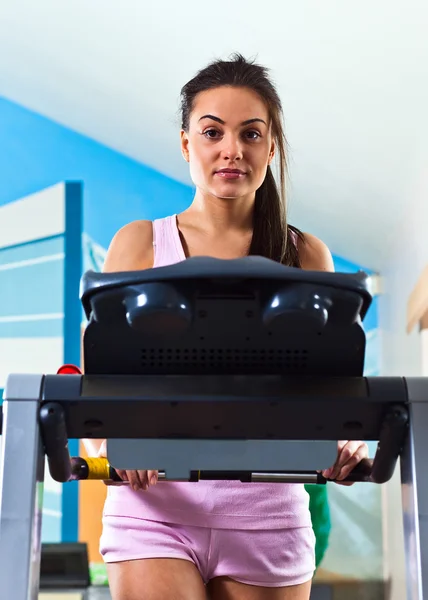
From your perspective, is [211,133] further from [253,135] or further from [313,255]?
[313,255]

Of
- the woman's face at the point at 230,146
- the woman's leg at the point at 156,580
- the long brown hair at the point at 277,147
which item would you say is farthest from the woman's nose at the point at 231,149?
the woman's leg at the point at 156,580

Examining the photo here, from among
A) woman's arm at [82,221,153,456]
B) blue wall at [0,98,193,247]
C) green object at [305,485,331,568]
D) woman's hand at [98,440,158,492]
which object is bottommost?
green object at [305,485,331,568]

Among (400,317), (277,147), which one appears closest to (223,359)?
(277,147)

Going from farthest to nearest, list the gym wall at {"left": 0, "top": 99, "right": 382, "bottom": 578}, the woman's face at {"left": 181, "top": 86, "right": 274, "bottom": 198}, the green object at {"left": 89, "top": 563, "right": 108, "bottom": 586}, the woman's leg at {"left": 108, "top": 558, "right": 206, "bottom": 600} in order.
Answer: the gym wall at {"left": 0, "top": 99, "right": 382, "bottom": 578} → the green object at {"left": 89, "top": 563, "right": 108, "bottom": 586} → the woman's face at {"left": 181, "top": 86, "right": 274, "bottom": 198} → the woman's leg at {"left": 108, "top": 558, "right": 206, "bottom": 600}

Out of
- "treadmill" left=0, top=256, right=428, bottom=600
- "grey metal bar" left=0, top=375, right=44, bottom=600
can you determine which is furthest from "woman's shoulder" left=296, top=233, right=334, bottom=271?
"grey metal bar" left=0, top=375, right=44, bottom=600

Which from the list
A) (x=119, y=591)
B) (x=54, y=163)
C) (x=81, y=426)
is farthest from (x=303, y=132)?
(x=81, y=426)

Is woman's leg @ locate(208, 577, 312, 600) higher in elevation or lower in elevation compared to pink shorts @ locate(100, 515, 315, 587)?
lower

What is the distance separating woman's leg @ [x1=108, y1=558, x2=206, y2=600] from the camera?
→ 133 centimetres

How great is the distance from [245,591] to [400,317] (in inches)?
114

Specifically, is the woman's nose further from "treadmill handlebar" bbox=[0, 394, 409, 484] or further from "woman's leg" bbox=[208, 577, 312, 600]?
"woman's leg" bbox=[208, 577, 312, 600]

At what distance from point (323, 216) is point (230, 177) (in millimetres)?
2884

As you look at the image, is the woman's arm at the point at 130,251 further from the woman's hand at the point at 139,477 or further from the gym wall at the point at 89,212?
the gym wall at the point at 89,212

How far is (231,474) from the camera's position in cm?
117

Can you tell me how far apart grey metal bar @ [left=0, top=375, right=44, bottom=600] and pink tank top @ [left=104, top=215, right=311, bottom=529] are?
41 centimetres
